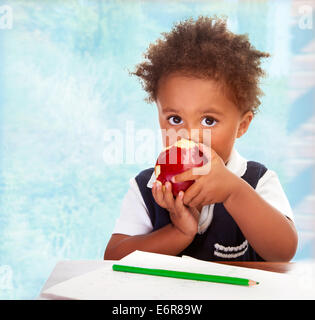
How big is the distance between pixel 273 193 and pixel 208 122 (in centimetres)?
22

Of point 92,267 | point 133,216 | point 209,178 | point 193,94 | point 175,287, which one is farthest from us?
point 133,216

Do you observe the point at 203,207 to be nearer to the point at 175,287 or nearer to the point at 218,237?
the point at 218,237

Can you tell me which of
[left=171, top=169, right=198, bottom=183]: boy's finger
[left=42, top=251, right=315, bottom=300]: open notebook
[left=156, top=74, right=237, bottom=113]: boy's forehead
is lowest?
[left=42, top=251, right=315, bottom=300]: open notebook

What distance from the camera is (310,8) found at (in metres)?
1.54

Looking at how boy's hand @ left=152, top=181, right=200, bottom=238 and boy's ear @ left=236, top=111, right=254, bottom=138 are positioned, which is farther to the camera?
boy's ear @ left=236, top=111, right=254, bottom=138

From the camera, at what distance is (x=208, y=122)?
75cm

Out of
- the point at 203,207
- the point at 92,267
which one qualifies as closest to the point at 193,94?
the point at 203,207

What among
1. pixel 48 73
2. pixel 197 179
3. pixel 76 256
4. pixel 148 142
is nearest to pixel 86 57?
pixel 48 73

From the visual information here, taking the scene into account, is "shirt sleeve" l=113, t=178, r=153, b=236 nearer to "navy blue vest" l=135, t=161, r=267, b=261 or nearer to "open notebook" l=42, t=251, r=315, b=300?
"navy blue vest" l=135, t=161, r=267, b=261

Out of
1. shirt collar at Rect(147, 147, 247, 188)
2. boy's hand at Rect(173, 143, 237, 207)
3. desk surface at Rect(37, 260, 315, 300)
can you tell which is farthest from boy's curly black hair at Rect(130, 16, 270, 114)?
desk surface at Rect(37, 260, 315, 300)

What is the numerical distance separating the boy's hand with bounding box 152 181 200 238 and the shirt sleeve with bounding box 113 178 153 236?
13cm

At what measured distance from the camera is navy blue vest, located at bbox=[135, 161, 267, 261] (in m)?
0.81

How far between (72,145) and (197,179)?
1053mm

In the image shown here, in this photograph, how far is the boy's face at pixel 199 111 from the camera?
2.43 feet
